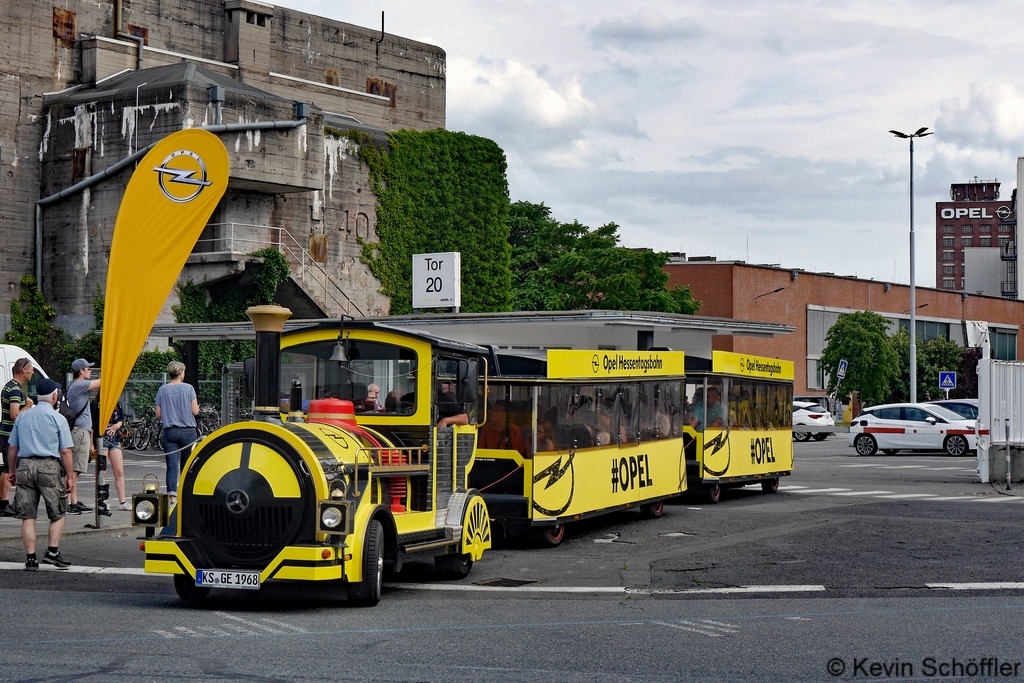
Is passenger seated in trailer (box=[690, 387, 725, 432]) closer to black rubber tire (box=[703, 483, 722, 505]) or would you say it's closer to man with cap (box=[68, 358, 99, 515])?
black rubber tire (box=[703, 483, 722, 505])

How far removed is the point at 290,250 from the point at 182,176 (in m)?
33.3

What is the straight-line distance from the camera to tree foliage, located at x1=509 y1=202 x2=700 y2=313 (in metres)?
61.5

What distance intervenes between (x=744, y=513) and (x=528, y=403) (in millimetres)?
5568

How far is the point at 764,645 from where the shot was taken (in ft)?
29.4

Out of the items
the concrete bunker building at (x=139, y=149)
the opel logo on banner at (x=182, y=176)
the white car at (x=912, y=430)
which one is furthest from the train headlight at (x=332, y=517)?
the concrete bunker building at (x=139, y=149)

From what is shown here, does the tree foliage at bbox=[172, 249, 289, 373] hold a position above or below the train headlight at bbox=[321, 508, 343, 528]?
above

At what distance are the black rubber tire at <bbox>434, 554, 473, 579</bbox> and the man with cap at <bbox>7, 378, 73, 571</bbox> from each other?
363 centimetres

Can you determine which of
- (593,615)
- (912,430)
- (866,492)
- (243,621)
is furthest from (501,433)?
(912,430)

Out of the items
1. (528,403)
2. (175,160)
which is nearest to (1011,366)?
(528,403)

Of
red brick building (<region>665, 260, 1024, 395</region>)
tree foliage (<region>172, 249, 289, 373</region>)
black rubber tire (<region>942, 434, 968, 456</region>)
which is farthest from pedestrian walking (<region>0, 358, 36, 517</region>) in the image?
red brick building (<region>665, 260, 1024, 395</region>)

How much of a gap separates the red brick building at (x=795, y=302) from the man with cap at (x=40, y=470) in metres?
57.6

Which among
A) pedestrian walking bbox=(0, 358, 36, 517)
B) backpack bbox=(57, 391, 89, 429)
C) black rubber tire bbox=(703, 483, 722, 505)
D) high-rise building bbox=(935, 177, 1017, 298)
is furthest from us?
high-rise building bbox=(935, 177, 1017, 298)

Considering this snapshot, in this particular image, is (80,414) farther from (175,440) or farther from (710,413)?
(710,413)

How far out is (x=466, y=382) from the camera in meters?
12.2
